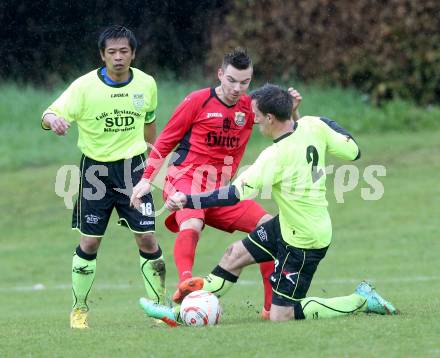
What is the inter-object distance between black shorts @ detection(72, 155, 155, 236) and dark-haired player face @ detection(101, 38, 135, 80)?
0.75 m

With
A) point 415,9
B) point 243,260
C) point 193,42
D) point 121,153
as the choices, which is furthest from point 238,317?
point 193,42

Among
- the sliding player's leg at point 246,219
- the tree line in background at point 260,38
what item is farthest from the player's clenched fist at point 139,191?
the tree line in background at point 260,38

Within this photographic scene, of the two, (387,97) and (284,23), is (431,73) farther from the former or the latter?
(284,23)

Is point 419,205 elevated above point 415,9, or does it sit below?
below

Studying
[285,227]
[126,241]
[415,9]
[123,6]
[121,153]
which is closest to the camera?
[285,227]

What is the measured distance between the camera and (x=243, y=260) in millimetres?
9039

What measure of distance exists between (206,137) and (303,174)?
134cm

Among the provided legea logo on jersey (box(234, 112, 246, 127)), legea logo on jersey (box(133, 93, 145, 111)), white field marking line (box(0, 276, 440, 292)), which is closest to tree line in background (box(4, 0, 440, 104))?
white field marking line (box(0, 276, 440, 292))

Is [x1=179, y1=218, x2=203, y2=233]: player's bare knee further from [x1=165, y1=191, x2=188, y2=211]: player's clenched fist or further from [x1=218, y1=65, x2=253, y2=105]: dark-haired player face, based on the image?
[x1=165, y1=191, x2=188, y2=211]: player's clenched fist

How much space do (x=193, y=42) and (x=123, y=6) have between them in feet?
5.44

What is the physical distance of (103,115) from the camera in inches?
376

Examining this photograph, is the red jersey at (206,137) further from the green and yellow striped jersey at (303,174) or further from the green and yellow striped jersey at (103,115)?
the green and yellow striped jersey at (303,174)

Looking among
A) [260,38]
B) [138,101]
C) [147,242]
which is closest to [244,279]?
[147,242]

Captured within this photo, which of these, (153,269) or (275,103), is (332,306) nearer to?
(275,103)
